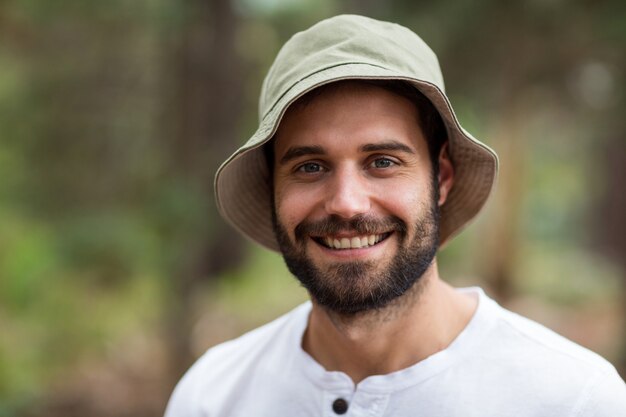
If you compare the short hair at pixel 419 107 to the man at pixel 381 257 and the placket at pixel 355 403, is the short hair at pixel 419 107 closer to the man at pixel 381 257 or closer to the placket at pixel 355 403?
the man at pixel 381 257

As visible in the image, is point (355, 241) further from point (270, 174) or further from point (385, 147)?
point (270, 174)

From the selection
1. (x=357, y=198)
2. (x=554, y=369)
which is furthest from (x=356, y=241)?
(x=554, y=369)

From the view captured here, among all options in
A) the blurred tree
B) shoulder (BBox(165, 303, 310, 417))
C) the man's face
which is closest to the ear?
the man's face

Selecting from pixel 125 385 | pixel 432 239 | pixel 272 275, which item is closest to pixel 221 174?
pixel 432 239

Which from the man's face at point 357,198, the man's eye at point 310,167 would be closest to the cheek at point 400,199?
the man's face at point 357,198

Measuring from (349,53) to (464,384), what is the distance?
1.08 metres

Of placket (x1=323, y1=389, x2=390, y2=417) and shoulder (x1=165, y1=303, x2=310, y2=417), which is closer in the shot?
placket (x1=323, y1=389, x2=390, y2=417)

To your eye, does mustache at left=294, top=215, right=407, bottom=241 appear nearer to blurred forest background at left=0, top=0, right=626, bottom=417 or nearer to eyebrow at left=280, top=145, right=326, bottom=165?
eyebrow at left=280, top=145, right=326, bottom=165

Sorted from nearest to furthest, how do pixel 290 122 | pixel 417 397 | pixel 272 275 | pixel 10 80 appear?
pixel 417 397 < pixel 290 122 < pixel 10 80 < pixel 272 275

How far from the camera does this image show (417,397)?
2162mm

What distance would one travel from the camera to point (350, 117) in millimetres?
2193

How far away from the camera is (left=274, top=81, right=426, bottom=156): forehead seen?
2.19 meters

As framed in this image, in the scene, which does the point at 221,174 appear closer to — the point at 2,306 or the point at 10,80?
the point at 2,306

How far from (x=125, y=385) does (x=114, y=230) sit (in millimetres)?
1981
